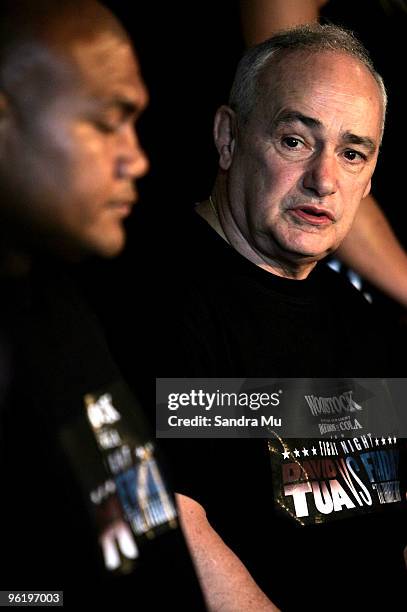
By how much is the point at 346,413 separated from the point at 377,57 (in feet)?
2.52

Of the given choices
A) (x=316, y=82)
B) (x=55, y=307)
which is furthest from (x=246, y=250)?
(x=55, y=307)

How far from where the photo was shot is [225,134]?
152 centimetres

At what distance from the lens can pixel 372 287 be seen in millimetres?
1779

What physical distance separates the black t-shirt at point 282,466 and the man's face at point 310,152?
86 mm

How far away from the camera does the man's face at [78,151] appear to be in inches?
33.2

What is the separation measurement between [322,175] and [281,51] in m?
0.22

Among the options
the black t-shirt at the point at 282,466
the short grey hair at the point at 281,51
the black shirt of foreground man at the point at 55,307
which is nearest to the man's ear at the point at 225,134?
the short grey hair at the point at 281,51

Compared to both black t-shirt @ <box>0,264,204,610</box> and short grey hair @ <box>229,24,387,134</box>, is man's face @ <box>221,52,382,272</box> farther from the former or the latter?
black t-shirt @ <box>0,264,204,610</box>

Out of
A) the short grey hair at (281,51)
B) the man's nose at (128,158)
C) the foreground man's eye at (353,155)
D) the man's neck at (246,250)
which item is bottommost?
the man's nose at (128,158)

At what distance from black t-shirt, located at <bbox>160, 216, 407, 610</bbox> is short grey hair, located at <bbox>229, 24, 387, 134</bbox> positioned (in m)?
0.21

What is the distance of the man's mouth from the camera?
1412 mm

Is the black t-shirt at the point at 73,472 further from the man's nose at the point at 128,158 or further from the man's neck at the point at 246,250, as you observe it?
the man's neck at the point at 246,250

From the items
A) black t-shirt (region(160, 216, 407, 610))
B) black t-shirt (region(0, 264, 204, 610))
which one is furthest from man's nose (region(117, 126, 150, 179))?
black t-shirt (region(160, 216, 407, 610))

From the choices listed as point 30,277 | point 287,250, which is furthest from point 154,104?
point 30,277
